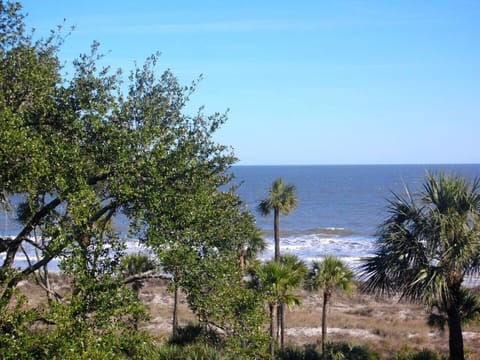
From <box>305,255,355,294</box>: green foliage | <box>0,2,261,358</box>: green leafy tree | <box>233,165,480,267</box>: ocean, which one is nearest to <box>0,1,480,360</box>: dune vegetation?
<box>0,2,261,358</box>: green leafy tree

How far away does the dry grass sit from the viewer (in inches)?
970

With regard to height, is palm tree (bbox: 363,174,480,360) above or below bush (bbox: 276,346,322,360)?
above

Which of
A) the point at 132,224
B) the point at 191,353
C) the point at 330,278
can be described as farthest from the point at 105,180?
the point at 330,278

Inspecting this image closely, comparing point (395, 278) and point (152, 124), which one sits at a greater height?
point (152, 124)

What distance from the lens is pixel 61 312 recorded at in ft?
23.2

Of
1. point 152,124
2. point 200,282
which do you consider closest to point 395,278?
point 200,282

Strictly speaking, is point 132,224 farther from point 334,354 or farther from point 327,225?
point 327,225

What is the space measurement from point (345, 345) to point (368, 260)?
6.34 metres

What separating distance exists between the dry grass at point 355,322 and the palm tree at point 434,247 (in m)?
7.47

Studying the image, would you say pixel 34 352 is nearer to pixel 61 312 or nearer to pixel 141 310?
pixel 61 312

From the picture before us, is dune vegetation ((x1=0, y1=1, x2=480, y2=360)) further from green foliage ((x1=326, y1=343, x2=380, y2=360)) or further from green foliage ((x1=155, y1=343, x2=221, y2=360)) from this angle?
green foliage ((x1=326, y1=343, x2=380, y2=360))

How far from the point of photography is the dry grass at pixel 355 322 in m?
24.6

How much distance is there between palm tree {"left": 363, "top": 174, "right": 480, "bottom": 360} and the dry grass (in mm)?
7468

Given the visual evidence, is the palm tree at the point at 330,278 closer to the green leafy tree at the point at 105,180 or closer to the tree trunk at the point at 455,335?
the tree trunk at the point at 455,335
